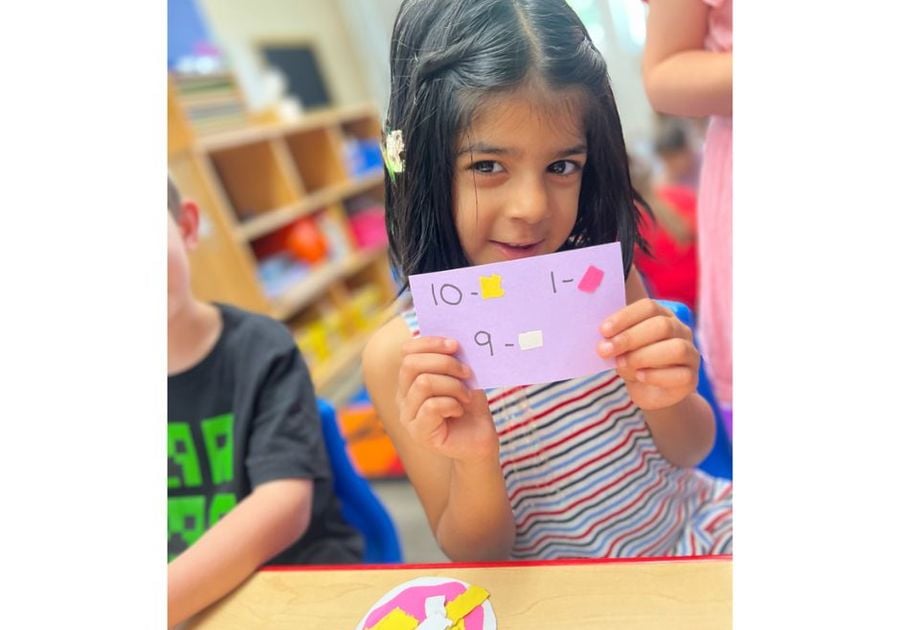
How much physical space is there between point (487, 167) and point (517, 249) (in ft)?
0.18

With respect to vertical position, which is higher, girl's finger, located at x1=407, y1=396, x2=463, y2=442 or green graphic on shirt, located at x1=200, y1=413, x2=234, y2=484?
girl's finger, located at x1=407, y1=396, x2=463, y2=442

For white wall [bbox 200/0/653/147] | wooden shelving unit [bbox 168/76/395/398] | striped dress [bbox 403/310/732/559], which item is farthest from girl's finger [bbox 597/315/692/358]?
white wall [bbox 200/0/653/147]

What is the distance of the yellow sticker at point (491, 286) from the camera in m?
0.42

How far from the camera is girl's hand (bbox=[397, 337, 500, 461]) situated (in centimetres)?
44

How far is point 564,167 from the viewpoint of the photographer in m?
0.43

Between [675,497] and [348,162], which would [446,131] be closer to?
[675,497]

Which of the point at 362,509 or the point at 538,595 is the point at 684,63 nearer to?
the point at 538,595

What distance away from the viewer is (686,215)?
122 centimetres

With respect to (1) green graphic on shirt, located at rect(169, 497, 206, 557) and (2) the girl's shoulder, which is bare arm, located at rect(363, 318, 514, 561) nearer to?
(2) the girl's shoulder

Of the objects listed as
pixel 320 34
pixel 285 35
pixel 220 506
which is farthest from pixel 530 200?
pixel 320 34
